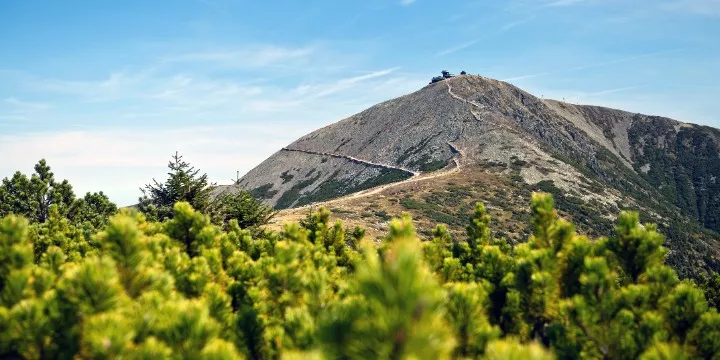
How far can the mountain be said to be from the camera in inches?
3794

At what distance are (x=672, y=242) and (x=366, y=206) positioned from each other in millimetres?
71716

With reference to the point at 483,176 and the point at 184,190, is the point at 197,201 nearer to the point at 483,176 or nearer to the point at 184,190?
the point at 184,190

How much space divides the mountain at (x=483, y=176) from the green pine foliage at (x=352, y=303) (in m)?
62.0

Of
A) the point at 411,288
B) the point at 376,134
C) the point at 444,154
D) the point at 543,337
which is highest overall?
the point at 376,134

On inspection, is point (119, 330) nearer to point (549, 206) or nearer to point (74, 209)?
point (549, 206)

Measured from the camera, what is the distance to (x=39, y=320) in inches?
338

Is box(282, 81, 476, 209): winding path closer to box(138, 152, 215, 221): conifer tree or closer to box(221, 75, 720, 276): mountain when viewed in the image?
box(221, 75, 720, 276): mountain

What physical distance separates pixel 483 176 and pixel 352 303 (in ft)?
376

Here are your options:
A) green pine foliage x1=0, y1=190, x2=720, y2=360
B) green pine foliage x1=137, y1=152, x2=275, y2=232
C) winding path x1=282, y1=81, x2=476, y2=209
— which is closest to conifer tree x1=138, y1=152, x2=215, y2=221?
green pine foliage x1=137, y1=152, x2=275, y2=232

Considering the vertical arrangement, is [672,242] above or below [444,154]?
below

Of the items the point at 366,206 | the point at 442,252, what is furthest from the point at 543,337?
the point at 366,206

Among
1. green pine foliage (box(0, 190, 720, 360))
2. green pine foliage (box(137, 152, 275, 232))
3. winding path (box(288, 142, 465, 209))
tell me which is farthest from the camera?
winding path (box(288, 142, 465, 209))

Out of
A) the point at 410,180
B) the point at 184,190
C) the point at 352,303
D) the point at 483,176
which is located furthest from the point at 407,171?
the point at 352,303

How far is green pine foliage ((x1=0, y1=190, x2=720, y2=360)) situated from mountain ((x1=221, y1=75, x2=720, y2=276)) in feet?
204
